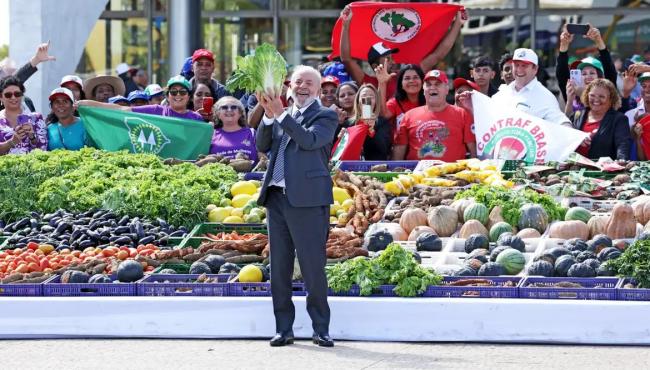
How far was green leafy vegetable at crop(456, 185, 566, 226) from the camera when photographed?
11281mm

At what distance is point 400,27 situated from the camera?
50.6ft

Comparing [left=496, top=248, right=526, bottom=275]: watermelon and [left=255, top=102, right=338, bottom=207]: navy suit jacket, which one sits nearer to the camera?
[left=255, top=102, right=338, bottom=207]: navy suit jacket

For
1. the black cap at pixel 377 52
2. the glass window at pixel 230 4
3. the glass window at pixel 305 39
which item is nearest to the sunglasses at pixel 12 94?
the black cap at pixel 377 52

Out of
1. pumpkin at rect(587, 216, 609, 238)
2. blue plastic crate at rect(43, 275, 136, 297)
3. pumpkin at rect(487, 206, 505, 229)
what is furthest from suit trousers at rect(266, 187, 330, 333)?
pumpkin at rect(587, 216, 609, 238)

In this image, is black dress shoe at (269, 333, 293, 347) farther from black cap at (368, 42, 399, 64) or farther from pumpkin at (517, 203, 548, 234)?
black cap at (368, 42, 399, 64)

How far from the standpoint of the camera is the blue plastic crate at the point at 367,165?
13.2m

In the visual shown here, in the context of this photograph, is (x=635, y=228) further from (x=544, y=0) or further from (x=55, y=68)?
(x=544, y=0)

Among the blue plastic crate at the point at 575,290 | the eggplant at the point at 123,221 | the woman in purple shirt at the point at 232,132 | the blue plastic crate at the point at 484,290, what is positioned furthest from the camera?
the woman in purple shirt at the point at 232,132

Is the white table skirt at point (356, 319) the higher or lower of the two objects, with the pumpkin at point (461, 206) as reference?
lower

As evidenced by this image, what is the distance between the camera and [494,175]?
12383mm

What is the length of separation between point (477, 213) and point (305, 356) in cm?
309

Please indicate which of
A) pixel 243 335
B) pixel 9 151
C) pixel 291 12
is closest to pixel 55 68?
pixel 9 151

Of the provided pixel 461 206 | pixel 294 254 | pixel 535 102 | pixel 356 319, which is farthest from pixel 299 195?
pixel 535 102

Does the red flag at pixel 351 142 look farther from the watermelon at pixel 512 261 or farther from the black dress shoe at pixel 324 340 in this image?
the black dress shoe at pixel 324 340
